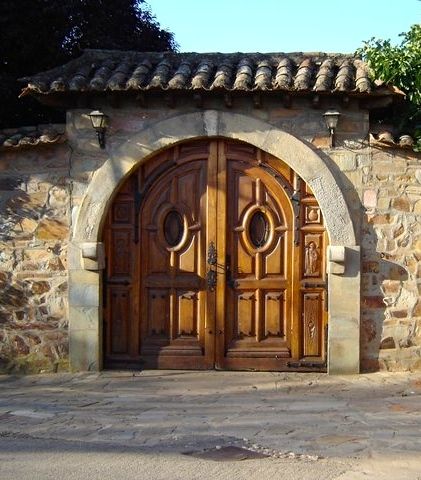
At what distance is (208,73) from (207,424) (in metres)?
3.96

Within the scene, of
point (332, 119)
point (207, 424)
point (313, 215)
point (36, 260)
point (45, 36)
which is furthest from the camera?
point (45, 36)

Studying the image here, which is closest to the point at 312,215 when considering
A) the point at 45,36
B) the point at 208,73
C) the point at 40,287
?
the point at 208,73

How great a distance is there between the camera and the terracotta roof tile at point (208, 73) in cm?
859

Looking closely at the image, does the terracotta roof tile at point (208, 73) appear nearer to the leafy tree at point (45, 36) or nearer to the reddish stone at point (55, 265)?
the reddish stone at point (55, 265)

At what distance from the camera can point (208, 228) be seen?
29.8 feet

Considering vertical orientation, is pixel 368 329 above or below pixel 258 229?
below

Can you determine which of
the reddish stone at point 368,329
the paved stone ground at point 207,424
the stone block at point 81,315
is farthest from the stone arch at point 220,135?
the paved stone ground at point 207,424

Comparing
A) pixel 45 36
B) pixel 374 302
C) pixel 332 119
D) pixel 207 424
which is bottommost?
pixel 207 424

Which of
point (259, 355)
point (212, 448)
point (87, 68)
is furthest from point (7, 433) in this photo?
point (87, 68)

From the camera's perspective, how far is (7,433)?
21.8ft

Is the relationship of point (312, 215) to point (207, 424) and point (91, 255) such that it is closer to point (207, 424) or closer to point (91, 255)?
point (91, 255)

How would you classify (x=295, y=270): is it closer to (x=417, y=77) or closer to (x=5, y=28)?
(x=417, y=77)

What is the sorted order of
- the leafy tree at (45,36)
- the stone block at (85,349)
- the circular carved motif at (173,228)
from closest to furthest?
the stone block at (85,349) < the circular carved motif at (173,228) < the leafy tree at (45,36)

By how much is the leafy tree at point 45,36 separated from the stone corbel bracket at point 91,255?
3926 millimetres
